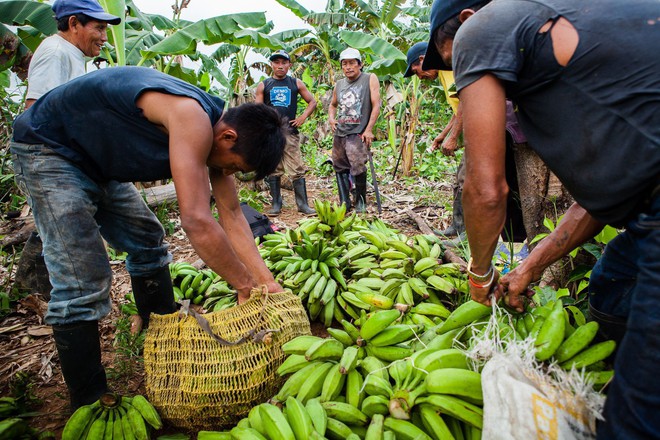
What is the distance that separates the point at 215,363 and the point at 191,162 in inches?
39.3

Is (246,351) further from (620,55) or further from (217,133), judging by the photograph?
(620,55)

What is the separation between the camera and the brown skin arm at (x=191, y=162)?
1876 mm

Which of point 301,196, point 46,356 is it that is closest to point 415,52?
point 301,196

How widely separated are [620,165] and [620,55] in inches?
11.8

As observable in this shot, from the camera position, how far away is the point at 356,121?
5.96 m

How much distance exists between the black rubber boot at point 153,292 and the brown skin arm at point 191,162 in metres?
1.02

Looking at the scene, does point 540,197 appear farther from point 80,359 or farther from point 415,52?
point 80,359

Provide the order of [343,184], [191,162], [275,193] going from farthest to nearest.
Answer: [275,193] → [343,184] → [191,162]

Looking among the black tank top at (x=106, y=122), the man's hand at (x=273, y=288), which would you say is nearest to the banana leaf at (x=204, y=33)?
the black tank top at (x=106, y=122)

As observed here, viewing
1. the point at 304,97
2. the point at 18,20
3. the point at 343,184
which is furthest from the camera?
the point at 304,97

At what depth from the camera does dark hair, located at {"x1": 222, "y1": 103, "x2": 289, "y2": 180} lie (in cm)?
213

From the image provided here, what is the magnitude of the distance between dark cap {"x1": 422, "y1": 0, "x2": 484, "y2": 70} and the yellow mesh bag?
1.47m

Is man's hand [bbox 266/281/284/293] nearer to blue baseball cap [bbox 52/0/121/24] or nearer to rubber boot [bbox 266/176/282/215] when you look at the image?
blue baseball cap [bbox 52/0/121/24]

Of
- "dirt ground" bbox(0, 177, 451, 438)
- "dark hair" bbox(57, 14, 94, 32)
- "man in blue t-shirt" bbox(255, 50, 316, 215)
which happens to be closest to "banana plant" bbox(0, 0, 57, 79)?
"dark hair" bbox(57, 14, 94, 32)
